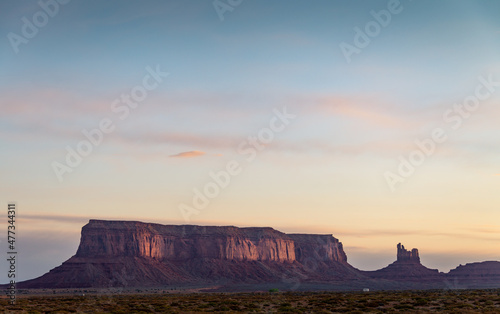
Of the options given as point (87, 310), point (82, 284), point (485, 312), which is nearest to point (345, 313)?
point (485, 312)

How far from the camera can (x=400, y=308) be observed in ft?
207

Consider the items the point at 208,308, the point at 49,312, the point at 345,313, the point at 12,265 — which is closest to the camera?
the point at 12,265

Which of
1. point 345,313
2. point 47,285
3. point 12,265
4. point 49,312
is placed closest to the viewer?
point 12,265

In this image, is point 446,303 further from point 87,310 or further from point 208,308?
point 87,310

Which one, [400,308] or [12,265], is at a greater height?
[12,265]

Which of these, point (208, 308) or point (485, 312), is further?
point (208, 308)

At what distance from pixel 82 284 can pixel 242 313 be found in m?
150

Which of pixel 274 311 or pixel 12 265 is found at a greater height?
pixel 12 265

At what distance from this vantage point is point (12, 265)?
54156 mm

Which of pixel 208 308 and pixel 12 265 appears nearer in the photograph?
pixel 12 265

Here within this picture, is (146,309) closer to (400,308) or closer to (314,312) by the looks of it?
(314,312)

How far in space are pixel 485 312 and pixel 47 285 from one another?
165 meters

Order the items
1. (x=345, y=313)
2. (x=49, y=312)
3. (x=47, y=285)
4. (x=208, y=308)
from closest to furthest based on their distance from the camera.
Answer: (x=345, y=313) < (x=49, y=312) < (x=208, y=308) < (x=47, y=285)

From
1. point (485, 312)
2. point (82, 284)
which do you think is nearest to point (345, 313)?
point (485, 312)
